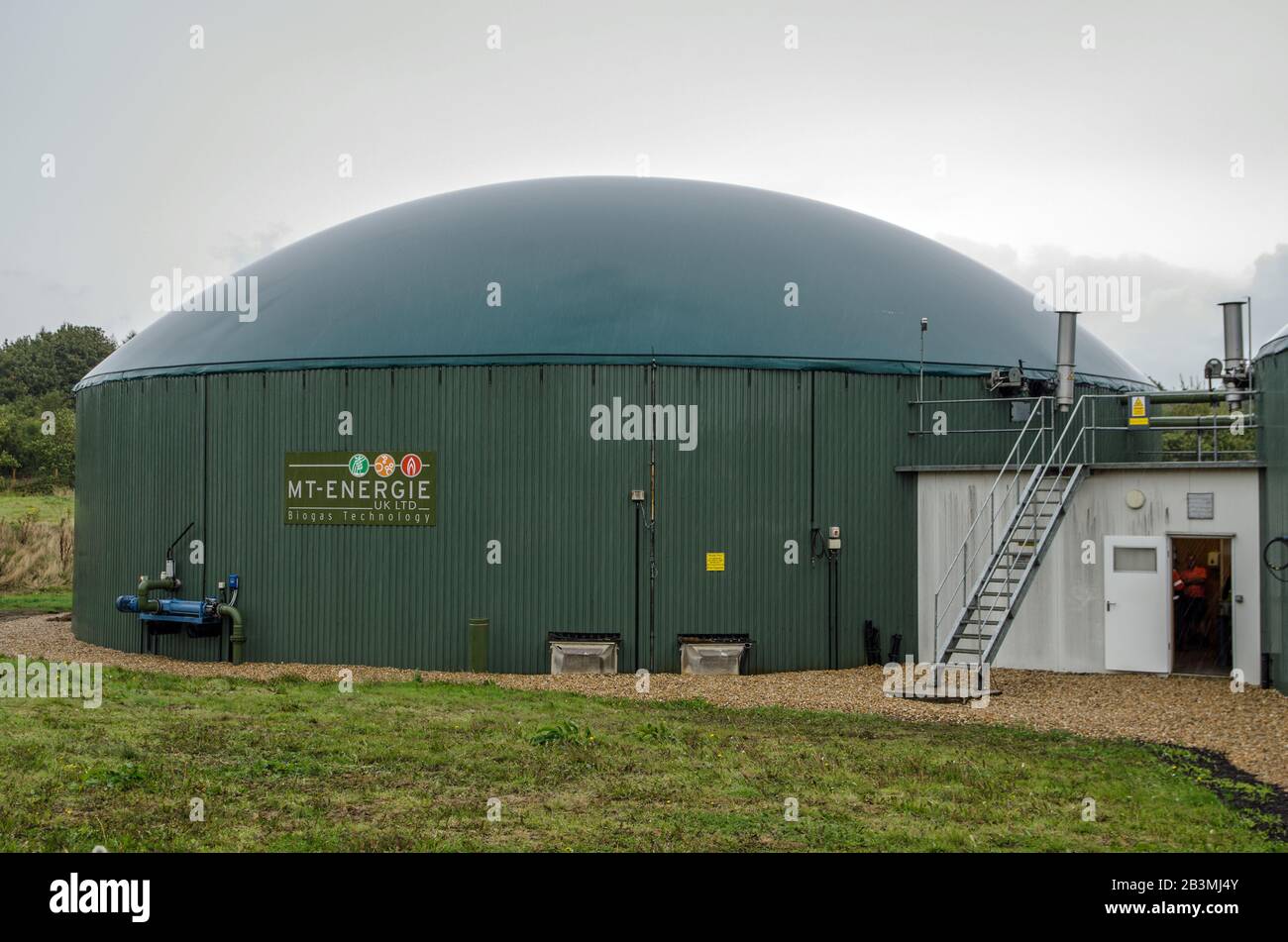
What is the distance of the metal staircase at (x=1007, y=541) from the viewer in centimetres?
1659

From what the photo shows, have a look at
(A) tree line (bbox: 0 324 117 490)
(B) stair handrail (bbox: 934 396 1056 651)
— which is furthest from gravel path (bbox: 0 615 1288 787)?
(A) tree line (bbox: 0 324 117 490)

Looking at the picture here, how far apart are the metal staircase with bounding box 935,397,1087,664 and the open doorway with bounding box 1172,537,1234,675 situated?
6.94ft

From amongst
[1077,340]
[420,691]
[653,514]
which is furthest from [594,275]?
[1077,340]

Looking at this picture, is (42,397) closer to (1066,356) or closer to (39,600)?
(39,600)

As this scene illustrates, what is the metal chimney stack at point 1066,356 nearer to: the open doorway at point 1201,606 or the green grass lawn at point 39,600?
the open doorway at point 1201,606

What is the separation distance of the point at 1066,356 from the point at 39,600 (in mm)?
24824

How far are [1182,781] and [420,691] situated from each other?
368 inches

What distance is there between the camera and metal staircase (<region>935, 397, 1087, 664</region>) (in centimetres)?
1659

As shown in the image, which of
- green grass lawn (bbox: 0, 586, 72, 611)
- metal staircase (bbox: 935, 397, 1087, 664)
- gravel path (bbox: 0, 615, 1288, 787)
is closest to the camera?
gravel path (bbox: 0, 615, 1288, 787)

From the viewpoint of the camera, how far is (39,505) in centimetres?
4772

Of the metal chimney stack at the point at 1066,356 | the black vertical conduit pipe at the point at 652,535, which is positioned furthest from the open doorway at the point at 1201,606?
the black vertical conduit pipe at the point at 652,535

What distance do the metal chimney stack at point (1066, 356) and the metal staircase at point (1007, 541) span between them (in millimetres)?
399

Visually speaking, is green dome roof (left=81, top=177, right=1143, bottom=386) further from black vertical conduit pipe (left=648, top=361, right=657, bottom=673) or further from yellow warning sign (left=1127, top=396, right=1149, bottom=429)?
yellow warning sign (left=1127, top=396, right=1149, bottom=429)

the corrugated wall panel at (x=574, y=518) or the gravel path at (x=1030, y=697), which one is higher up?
the corrugated wall panel at (x=574, y=518)
